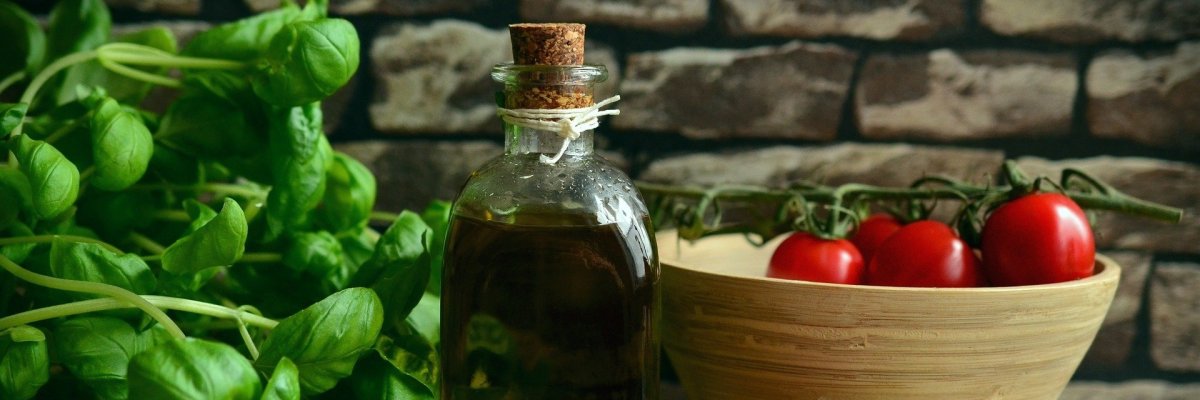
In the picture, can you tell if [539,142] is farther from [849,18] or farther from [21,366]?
[849,18]

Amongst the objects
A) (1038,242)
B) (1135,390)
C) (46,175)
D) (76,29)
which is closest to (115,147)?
(46,175)

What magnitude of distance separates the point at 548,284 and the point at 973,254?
0.36 m

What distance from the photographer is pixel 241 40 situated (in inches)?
28.4

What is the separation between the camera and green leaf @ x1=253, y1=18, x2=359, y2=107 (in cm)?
62

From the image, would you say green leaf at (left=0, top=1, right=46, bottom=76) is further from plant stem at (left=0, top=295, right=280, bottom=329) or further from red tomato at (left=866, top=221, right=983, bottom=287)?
red tomato at (left=866, top=221, right=983, bottom=287)

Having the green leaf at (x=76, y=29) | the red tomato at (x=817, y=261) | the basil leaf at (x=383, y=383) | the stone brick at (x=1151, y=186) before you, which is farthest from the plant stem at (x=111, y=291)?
the stone brick at (x=1151, y=186)

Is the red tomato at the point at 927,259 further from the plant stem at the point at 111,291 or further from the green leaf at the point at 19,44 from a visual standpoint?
the green leaf at the point at 19,44

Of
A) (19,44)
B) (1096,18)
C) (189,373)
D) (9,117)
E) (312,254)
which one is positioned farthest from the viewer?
(1096,18)

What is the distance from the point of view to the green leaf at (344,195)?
756 mm

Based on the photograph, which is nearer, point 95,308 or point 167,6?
point 95,308

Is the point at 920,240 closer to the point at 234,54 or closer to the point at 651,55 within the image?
the point at 651,55

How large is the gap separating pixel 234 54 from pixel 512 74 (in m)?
0.24

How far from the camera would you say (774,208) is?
3.27ft

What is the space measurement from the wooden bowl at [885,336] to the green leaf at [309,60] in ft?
0.86
